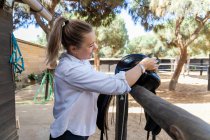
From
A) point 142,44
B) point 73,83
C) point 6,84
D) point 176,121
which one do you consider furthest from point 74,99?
point 142,44

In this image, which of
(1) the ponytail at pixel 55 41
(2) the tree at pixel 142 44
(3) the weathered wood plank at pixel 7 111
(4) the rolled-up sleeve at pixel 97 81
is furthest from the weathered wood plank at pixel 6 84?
(2) the tree at pixel 142 44

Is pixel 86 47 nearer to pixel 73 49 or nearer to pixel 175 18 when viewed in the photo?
pixel 73 49

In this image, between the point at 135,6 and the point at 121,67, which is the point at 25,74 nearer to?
the point at 135,6

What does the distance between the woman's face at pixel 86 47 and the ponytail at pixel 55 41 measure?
9cm

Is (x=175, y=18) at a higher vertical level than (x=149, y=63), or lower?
higher

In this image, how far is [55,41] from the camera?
1.49 meters

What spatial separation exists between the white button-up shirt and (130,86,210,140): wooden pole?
0.97 feet

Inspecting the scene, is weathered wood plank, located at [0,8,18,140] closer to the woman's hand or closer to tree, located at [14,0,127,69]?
the woman's hand

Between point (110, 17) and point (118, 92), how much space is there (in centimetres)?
889

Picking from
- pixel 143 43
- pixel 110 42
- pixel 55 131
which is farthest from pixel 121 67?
pixel 143 43

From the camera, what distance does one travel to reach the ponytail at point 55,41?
148 cm

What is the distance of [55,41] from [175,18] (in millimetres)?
10232

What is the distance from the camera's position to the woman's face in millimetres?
1457

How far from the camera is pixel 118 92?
4.34ft
